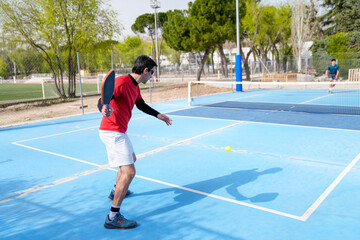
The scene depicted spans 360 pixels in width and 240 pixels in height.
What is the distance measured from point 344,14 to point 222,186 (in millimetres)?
46580

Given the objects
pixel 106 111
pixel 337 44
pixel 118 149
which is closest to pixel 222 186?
pixel 118 149

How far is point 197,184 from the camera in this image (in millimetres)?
5023

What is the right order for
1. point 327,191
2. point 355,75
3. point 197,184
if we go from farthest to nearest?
point 355,75 → point 197,184 → point 327,191

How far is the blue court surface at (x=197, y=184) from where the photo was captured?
12.0 feet

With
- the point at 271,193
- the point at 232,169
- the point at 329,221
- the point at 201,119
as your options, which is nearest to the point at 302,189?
the point at 271,193

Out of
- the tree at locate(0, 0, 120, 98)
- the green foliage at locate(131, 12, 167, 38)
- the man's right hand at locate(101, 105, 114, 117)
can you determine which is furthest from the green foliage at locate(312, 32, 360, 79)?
the green foliage at locate(131, 12, 167, 38)

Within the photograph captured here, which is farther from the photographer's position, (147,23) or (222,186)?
(147,23)

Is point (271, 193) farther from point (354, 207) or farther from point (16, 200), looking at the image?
point (16, 200)

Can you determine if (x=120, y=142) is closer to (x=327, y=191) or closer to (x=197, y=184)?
(x=197, y=184)

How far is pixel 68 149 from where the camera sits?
294 inches

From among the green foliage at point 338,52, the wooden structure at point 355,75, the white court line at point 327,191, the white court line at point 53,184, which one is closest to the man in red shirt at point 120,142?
the white court line at point 53,184

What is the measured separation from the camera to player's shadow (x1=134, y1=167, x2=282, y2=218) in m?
4.35

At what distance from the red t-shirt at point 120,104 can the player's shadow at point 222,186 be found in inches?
48.3

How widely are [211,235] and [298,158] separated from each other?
11.1 feet
